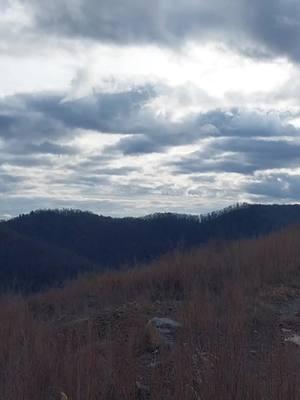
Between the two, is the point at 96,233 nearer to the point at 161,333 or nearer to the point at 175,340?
the point at 161,333

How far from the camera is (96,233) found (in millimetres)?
70250

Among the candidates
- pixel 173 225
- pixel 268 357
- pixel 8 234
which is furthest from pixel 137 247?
pixel 268 357

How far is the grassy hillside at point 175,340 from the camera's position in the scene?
6008 millimetres

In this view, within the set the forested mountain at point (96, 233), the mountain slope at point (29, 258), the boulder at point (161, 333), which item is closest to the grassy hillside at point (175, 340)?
the boulder at point (161, 333)

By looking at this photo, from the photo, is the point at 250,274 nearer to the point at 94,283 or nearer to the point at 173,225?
the point at 94,283

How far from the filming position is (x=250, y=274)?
15.1 metres

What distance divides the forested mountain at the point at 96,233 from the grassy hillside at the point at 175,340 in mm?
20897

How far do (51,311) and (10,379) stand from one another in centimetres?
696

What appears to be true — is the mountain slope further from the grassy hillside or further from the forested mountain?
the grassy hillside

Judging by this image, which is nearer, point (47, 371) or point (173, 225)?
point (47, 371)

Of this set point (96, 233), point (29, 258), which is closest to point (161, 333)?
point (29, 258)

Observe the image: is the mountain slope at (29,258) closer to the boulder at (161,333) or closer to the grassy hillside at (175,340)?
the grassy hillside at (175,340)

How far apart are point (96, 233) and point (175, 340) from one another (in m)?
62.5

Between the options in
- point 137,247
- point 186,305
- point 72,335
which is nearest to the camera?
point 72,335
